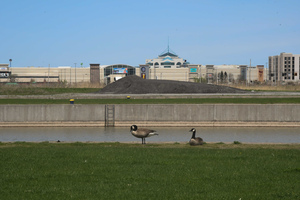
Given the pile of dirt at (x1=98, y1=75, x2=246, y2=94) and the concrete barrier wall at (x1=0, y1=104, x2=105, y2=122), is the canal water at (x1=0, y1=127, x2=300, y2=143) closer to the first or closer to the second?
the concrete barrier wall at (x1=0, y1=104, x2=105, y2=122)

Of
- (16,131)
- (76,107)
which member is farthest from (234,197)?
(76,107)

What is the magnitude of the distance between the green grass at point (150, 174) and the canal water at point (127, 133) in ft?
45.7

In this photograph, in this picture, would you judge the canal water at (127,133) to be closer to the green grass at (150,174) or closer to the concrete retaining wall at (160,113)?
the concrete retaining wall at (160,113)

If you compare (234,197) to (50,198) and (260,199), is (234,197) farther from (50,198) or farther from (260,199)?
(50,198)

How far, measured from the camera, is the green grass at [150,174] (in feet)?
32.1

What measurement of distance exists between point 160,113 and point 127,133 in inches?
257

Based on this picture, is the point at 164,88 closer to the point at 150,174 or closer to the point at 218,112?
the point at 218,112

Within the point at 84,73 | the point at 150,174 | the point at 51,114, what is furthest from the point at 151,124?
the point at 84,73

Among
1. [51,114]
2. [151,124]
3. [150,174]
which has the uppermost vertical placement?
[150,174]

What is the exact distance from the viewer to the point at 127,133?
111ft

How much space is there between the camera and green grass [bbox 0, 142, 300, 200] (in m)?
9.80

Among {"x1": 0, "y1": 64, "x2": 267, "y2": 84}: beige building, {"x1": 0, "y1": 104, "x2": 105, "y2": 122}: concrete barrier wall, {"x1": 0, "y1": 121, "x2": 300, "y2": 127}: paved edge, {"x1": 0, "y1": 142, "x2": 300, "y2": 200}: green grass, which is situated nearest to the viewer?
{"x1": 0, "y1": 142, "x2": 300, "y2": 200}: green grass

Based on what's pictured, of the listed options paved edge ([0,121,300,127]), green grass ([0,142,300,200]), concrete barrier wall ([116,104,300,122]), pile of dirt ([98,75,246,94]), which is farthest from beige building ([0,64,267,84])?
green grass ([0,142,300,200])

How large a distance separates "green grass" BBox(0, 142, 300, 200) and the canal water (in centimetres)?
1392
